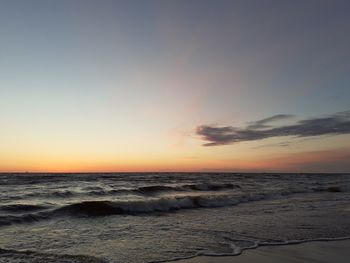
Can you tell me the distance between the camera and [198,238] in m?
10.6

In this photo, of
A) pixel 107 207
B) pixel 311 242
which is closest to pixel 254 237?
pixel 311 242

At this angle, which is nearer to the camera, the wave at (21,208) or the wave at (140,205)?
the wave at (21,208)

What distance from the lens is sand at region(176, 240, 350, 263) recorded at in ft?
26.9

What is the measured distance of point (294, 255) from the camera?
28.7 ft

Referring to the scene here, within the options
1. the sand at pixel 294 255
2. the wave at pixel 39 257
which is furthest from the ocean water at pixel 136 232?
the sand at pixel 294 255

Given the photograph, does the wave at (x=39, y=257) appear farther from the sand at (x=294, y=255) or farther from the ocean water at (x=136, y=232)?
the sand at (x=294, y=255)

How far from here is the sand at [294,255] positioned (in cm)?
821

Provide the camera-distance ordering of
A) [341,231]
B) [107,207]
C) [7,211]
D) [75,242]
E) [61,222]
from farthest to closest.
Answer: [107,207] → [7,211] → [61,222] → [341,231] → [75,242]

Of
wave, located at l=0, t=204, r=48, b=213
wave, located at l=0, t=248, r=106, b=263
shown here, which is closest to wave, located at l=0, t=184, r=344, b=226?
wave, located at l=0, t=204, r=48, b=213

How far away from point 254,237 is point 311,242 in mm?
1513

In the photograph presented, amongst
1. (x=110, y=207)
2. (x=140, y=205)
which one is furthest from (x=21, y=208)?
(x=140, y=205)

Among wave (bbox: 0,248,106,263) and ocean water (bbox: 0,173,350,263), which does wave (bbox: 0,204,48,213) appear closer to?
ocean water (bbox: 0,173,350,263)

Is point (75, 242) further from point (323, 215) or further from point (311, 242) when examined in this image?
point (323, 215)

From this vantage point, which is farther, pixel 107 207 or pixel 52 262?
pixel 107 207
